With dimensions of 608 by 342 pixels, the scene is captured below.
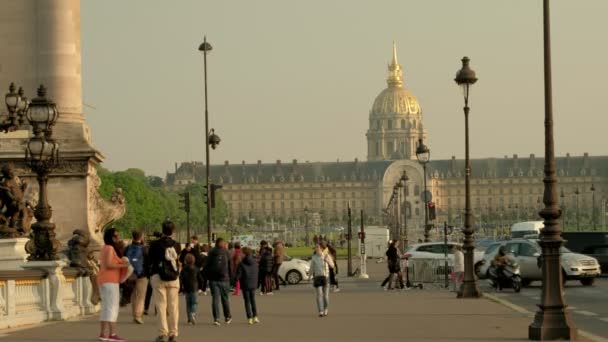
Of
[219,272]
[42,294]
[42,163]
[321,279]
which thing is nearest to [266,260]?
[321,279]

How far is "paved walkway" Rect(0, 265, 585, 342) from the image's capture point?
23.5 metres

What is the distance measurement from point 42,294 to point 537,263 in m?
21.0

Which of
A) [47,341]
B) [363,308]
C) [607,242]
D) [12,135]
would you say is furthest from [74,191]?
[607,242]

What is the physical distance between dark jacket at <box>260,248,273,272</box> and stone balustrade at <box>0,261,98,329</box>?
1581 centimetres

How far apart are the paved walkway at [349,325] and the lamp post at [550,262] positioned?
90 cm

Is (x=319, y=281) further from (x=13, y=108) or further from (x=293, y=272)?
(x=293, y=272)

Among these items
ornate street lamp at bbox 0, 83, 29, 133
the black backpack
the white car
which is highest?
ornate street lamp at bbox 0, 83, 29, 133

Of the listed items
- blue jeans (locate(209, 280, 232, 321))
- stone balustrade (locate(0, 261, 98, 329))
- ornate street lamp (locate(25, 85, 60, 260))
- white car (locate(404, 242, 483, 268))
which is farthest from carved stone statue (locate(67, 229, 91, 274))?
white car (locate(404, 242, 483, 268))

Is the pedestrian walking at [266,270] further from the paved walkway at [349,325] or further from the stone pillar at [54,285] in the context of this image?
the stone pillar at [54,285]

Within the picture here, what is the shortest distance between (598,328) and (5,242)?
10.6m

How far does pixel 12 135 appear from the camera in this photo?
33844 millimetres

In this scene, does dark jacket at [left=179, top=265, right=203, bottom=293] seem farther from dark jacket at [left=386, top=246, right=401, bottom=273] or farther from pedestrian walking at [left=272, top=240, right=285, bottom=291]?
pedestrian walking at [left=272, top=240, right=285, bottom=291]

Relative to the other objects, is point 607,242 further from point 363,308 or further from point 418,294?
point 363,308

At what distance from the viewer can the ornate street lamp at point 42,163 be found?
88.5ft
